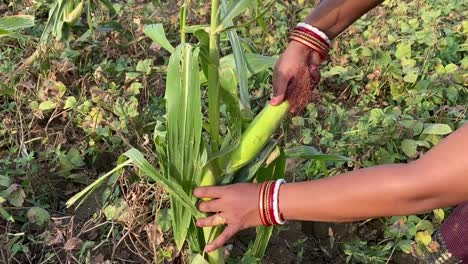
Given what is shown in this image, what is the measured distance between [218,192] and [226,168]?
6.8 inches

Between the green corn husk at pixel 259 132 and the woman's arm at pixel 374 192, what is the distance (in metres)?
0.16

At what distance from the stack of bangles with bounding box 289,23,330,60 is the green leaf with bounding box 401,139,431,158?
1.83 feet

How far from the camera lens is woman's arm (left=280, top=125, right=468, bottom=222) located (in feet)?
3.30

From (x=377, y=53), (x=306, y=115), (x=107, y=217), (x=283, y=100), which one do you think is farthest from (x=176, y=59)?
(x=377, y=53)

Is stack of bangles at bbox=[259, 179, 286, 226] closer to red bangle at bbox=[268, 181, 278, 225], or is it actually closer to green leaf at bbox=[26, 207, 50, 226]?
red bangle at bbox=[268, 181, 278, 225]

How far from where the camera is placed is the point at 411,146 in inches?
73.0

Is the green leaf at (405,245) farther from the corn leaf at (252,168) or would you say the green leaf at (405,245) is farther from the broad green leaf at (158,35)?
the broad green leaf at (158,35)

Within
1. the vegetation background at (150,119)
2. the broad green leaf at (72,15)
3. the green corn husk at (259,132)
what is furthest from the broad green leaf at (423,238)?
the broad green leaf at (72,15)

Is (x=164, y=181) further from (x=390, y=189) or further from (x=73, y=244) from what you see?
(x=390, y=189)

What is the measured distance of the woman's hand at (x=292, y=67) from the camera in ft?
4.50

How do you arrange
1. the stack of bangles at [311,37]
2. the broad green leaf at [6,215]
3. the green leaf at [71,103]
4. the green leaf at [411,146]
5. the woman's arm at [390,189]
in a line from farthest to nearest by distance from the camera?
the green leaf at [71,103] < the green leaf at [411,146] < the broad green leaf at [6,215] < the stack of bangles at [311,37] < the woman's arm at [390,189]

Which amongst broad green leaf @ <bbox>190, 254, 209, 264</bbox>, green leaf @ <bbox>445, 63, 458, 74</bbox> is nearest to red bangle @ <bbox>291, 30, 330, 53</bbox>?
broad green leaf @ <bbox>190, 254, 209, 264</bbox>

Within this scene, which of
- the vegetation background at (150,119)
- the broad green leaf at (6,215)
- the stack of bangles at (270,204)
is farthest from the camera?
the vegetation background at (150,119)

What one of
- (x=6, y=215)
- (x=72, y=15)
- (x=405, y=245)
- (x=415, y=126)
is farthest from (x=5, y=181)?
(x=415, y=126)
